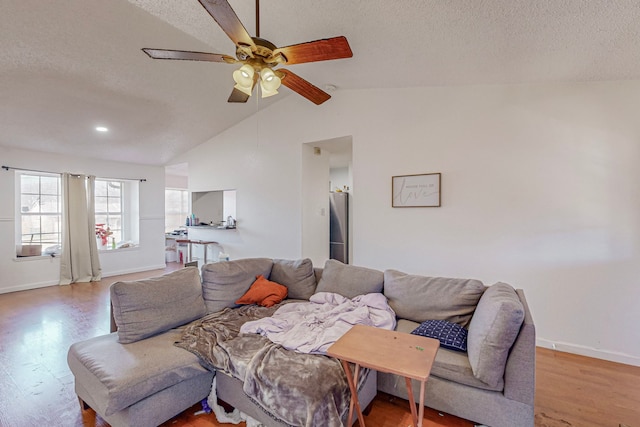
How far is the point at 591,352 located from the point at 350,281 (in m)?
2.26

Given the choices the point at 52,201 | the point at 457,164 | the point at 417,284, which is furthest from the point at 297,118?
the point at 52,201

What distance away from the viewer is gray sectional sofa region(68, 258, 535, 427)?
5.24 ft

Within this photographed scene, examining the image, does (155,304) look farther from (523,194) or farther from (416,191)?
(523,194)

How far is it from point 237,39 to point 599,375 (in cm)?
364

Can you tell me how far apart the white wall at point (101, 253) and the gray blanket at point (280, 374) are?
4.74 meters

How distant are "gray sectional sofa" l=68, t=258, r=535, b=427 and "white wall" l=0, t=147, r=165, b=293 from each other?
430 centimetres

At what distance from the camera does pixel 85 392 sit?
1.78 meters

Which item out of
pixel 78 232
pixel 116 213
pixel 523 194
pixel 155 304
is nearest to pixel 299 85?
pixel 155 304

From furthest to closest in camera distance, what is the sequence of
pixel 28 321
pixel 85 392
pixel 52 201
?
pixel 52 201 < pixel 28 321 < pixel 85 392

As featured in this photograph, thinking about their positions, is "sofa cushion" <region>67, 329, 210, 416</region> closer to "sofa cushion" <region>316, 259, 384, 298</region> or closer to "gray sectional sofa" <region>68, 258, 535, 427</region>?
"gray sectional sofa" <region>68, 258, 535, 427</region>

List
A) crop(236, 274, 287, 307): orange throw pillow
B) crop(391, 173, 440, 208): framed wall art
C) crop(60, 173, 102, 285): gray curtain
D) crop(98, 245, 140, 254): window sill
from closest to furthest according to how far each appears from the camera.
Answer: crop(236, 274, 287, 307): orange throw pillow → crop(391, 173, 440, 208): framed wall art → crop(60, 173, 102, 285): gray curtain → crop(98, 245, 140, 254): window sill

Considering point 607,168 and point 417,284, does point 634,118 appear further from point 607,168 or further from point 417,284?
point 417,284

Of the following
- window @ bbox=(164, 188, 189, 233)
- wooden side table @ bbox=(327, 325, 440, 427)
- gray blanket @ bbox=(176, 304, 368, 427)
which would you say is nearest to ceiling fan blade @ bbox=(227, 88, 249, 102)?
gray blanket @ bbox=(176, 304, 368, 427)

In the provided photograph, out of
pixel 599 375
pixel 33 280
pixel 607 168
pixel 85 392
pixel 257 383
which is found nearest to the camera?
pixel 257 383
